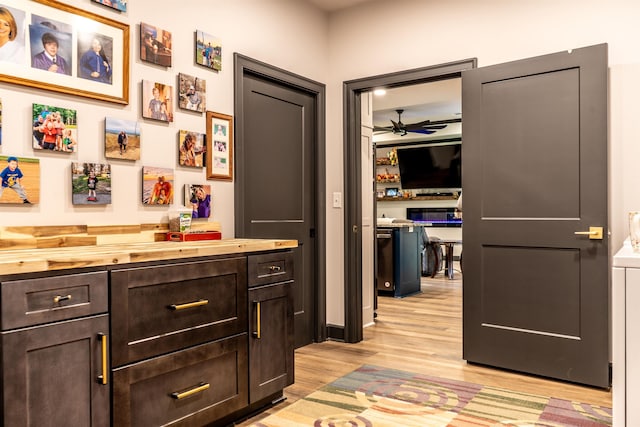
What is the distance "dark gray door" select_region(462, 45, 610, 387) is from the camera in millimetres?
2920

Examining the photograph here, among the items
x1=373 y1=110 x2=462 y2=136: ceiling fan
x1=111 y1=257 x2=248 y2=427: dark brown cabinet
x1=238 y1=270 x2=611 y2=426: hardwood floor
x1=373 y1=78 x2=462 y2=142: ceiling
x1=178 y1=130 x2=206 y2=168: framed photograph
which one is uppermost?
x1=373 y1=78 x2=462 y2=142: ceiling

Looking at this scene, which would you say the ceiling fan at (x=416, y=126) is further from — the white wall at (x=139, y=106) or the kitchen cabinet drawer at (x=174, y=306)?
the kitchen cabinet drawer at (x=174, y=306)

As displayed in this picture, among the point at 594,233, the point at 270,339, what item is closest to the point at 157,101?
the point at 270,339

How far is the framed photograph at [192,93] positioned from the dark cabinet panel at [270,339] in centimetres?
118

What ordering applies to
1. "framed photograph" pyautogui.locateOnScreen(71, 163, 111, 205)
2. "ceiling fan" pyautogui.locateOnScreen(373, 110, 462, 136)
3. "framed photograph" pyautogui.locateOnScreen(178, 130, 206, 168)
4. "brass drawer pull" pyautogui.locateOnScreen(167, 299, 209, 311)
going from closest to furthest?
1. "brass drawer pull" pyautogui.locateOnScreen(167, 299, 209, 311)
2. "framed photograph" pyautogui.locateOnScreen(71, 163, 111, 205)
3. "framed photograph" pyautogui.locateOnScreen(178, 130, 206, 168)
4. "ceiling fan" pyautogui.locateOnScreen(373, 110, 462, 136)

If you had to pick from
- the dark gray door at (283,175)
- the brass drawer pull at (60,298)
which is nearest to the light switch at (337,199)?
the dark gray door at (283,175)

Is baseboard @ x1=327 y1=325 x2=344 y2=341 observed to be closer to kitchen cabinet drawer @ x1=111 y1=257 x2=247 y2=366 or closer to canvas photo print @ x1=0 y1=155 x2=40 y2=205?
kitchen cabinet drawer @ x1=111 y1=257 x2=247 y2=366

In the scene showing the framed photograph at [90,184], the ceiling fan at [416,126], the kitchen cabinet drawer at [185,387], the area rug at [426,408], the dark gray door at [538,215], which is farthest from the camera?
the ceiling fan at [416,126]

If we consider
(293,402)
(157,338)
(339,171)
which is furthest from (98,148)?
(339,171)

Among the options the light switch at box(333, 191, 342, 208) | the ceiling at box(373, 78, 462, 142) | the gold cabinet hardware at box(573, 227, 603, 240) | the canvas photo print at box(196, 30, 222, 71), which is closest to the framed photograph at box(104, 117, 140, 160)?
the canvas photo print at box(196, 30, 222, 71)

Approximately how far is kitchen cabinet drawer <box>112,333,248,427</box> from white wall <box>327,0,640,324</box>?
185 centimetres

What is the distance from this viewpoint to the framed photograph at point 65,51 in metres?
2.11

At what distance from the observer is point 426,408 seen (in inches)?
103

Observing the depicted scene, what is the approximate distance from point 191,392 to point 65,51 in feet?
5.46
